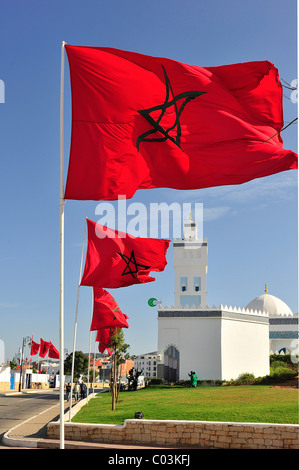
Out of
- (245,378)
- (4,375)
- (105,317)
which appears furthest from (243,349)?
(4,375)

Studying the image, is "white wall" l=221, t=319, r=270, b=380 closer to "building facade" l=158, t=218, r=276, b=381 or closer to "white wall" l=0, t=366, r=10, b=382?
"building facade" l=158, t=218, r=276, b=381

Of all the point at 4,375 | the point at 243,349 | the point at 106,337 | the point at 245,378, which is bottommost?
the point at 4,375

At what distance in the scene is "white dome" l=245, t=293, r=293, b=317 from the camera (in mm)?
60900

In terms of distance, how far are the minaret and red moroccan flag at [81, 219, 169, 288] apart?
33702 mm

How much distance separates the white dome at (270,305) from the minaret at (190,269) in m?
14.3

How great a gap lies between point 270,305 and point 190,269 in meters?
16.0

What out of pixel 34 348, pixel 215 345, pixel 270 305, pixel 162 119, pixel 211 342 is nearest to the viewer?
pixel 162 119

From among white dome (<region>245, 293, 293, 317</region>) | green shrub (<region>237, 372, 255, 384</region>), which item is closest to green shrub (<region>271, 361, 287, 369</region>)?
green shrub (<region>237, 372, 255, 384</region>)

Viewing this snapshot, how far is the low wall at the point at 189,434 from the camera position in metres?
13.0

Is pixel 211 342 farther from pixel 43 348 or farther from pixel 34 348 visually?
pixel 34 348

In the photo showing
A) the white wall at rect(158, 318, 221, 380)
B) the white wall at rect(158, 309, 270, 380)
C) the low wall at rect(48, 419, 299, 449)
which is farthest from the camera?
the white wall at rect(158, 309, 270, 380)

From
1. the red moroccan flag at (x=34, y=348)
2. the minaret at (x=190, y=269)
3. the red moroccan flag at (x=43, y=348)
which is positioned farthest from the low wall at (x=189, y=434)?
the red moroccan flag at (x=34, y=348)

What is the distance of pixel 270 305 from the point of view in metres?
61.4
